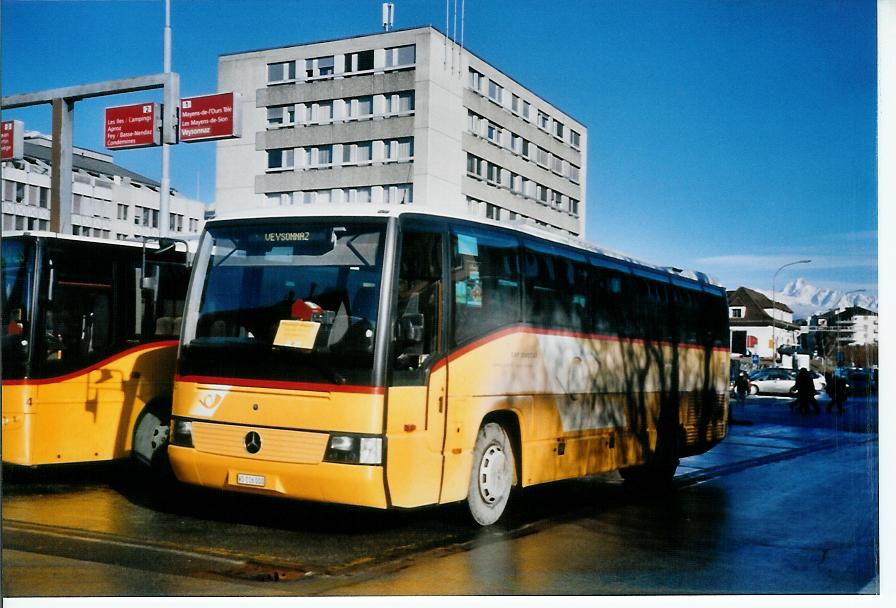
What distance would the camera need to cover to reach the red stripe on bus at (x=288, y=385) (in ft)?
28.1

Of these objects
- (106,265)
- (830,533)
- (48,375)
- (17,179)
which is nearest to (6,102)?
(17,179)

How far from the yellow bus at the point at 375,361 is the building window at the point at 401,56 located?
649 centimetres

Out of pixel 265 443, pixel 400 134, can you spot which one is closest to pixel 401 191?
pixel 400 134

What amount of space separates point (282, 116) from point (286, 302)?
61.0ft

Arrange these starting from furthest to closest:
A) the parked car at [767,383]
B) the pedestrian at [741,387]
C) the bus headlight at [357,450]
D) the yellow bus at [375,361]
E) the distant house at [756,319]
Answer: the parked car at [767,383]
the pedestrian at [741,387]
the distant house at [756,319]
the yellow bus at [375,361]
the bus headlight at [357,450]

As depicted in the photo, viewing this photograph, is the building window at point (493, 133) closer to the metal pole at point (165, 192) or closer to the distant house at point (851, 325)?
the metal pole at point (165, 192)

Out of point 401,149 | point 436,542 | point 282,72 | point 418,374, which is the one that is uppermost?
point 282,72

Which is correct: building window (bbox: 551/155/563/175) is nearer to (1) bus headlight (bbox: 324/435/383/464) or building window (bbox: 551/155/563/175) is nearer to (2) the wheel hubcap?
(2) the wheel hubcap

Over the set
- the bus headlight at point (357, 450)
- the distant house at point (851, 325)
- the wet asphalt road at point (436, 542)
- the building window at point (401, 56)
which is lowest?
the wet asphalt road at point (436, 542)

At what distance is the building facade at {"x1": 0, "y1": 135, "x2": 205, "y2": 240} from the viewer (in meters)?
11.4

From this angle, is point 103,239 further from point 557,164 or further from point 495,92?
point 557,164

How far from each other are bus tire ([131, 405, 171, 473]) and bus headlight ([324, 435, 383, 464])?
400cm

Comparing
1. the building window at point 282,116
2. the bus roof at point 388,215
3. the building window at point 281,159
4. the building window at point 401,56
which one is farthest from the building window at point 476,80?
the building window at point 282,116

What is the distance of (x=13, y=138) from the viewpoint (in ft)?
42.0
